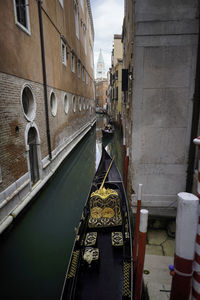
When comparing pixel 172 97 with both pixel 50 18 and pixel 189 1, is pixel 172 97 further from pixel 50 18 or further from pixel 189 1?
pixel 50 18

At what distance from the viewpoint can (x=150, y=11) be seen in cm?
339

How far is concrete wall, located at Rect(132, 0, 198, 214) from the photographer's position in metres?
3.40

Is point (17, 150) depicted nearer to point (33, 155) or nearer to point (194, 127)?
point (33, 155)

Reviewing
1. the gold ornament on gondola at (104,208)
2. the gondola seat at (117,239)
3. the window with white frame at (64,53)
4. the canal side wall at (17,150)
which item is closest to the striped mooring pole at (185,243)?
the gondola seat at (117,239)

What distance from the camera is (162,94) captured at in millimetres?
3695

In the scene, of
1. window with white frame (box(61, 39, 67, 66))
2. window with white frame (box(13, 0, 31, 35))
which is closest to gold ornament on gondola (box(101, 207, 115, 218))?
window with white frame (box(13, 0, 31, 35))

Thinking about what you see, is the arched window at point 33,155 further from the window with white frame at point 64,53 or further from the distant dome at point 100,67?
the distant dome at point 100,67

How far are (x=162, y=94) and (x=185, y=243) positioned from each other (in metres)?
2.96

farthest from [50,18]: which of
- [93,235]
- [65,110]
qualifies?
[93,235]

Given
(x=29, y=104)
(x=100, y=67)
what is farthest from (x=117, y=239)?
(x=100, y=67)

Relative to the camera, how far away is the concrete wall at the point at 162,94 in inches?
134

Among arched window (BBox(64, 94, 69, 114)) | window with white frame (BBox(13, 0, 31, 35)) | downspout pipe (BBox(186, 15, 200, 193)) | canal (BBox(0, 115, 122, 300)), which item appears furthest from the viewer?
arched window (BBox(64, 94, 69, 114))

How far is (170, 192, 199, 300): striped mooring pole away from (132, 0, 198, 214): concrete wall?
262 cm

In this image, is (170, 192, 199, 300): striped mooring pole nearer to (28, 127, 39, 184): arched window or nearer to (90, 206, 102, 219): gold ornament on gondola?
(90, 206, 102, 219): gold ornament on gondola
